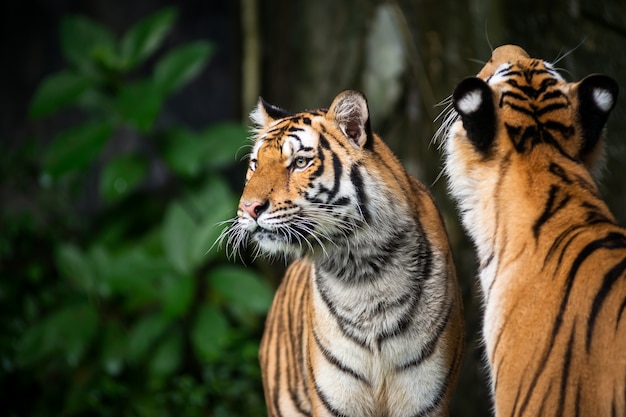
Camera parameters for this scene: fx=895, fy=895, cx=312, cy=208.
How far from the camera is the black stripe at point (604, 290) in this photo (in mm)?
2428

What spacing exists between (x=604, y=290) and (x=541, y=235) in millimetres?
281

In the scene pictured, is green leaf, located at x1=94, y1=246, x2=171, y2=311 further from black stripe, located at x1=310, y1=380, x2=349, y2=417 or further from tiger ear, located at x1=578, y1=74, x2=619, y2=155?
tiger ear, located at x1=578, y1=74, x2=619, y2=155

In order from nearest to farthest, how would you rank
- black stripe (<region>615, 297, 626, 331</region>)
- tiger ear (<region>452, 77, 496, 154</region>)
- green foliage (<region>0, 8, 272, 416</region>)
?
black stripe (<region>615, 297, 626, 331</region>) < tiger ear (<region>452, 77, 496, 154</region>) < green foliage (<region>0, 8, 272, 416</region>)

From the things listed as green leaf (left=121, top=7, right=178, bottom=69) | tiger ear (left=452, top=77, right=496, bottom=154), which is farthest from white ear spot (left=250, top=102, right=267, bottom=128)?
green leaf (left=121, top=7, right=178, bottom=69)

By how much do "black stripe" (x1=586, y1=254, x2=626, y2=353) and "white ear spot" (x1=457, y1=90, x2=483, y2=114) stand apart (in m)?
0.63

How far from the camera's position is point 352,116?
3.11m

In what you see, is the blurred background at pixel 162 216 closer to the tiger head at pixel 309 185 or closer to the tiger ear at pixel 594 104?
the tiger head at pixel 309 185

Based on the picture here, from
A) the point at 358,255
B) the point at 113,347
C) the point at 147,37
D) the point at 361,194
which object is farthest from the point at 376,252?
the point at 147,37

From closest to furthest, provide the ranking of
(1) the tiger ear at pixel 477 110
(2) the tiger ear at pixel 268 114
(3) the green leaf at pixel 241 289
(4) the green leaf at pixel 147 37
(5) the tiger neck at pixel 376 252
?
(1) the tiger ear at pixel 477 110, (5) the tiger neck at pixel 376 252, (2) the tiger ear at pixel 268 114, (3) the green leaf at pixel 241 289, (4) the green leaf at pixel 147 37

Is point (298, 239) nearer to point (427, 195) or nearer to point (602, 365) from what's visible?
point (427, 195)

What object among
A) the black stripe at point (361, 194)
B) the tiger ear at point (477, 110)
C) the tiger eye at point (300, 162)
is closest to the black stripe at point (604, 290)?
the tiger ear at point (477, 110)

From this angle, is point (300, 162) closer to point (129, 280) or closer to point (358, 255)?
point (358, 255)

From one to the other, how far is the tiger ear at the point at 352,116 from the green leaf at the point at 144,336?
3362 mm

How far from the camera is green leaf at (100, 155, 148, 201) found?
6.49 metres
